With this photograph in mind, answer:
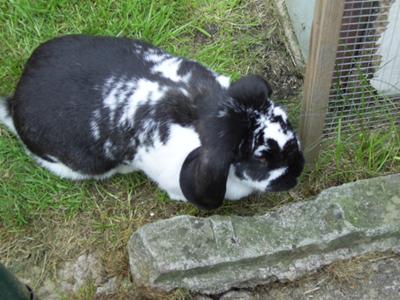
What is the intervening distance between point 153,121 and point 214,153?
425 millimetres

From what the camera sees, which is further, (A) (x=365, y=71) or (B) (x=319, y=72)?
(A) (x=365, y=71)

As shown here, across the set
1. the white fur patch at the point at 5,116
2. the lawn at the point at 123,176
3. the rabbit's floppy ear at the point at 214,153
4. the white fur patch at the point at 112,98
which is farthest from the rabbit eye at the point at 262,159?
the white fur patch at the point at 5,116

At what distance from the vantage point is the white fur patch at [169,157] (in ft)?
8.92

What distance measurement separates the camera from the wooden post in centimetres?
246

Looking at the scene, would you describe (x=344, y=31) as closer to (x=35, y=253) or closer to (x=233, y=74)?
(x=233, y=74)

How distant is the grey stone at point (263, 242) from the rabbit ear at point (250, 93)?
1.68 feet

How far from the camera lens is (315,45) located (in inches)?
102

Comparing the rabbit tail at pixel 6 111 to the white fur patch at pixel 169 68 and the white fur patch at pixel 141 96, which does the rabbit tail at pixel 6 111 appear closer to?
the white fur patch at pixel 141 96

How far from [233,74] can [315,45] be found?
1.02m

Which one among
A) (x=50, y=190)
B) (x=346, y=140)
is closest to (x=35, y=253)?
(x=50, y=190)

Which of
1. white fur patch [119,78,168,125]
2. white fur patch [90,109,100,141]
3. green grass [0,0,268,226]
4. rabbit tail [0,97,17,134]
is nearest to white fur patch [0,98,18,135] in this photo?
rabbit tail [0,97,17,134]

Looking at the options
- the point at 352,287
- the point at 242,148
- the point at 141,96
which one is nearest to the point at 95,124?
the point at 141,96

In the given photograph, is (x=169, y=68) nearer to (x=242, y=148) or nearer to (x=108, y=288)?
(x=242, y=148)

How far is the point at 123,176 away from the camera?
329 centimetres
